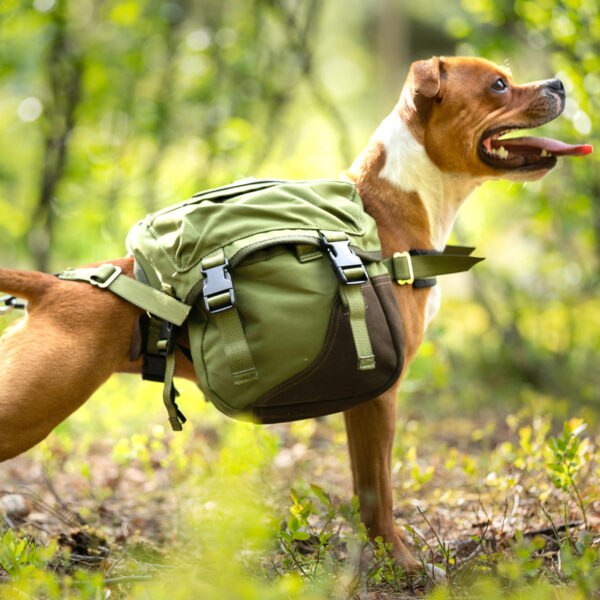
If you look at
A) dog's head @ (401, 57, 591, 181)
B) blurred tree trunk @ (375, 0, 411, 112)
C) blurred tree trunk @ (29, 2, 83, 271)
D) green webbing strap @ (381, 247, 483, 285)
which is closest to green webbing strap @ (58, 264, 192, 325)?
green webbing strap @ (381, 247, 483, 285)

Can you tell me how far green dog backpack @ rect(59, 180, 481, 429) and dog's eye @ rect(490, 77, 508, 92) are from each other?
2.75ft

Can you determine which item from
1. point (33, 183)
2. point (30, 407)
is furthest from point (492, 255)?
point (30, 407)

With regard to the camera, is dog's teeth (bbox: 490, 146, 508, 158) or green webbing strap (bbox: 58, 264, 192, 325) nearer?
green webbing strap (bbox: 58, 264, 192, 325)

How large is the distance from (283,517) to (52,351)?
1073 millimetres

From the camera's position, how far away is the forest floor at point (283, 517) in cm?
194

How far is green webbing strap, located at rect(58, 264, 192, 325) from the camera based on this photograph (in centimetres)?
243

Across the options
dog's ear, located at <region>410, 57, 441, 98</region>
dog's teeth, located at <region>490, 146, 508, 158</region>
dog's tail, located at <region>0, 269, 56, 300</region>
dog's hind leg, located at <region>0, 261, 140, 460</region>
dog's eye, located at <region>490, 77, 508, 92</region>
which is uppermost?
dog's ear, located at <region>410, 57, 441, 98</region>

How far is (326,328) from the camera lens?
Answer: 239cm

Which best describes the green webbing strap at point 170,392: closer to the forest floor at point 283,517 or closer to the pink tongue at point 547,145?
the forest floor at point 283,517

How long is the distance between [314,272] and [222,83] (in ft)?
15.0

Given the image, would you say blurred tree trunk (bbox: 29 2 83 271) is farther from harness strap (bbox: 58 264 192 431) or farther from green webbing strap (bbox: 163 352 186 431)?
green webbing strap (bbox: 163 352 186 431)

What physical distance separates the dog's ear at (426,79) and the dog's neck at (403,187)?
0.17 meters

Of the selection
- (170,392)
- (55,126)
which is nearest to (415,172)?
(170,392)

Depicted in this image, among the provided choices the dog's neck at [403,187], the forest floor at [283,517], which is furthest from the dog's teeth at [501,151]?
the forest floor at [283,517]
